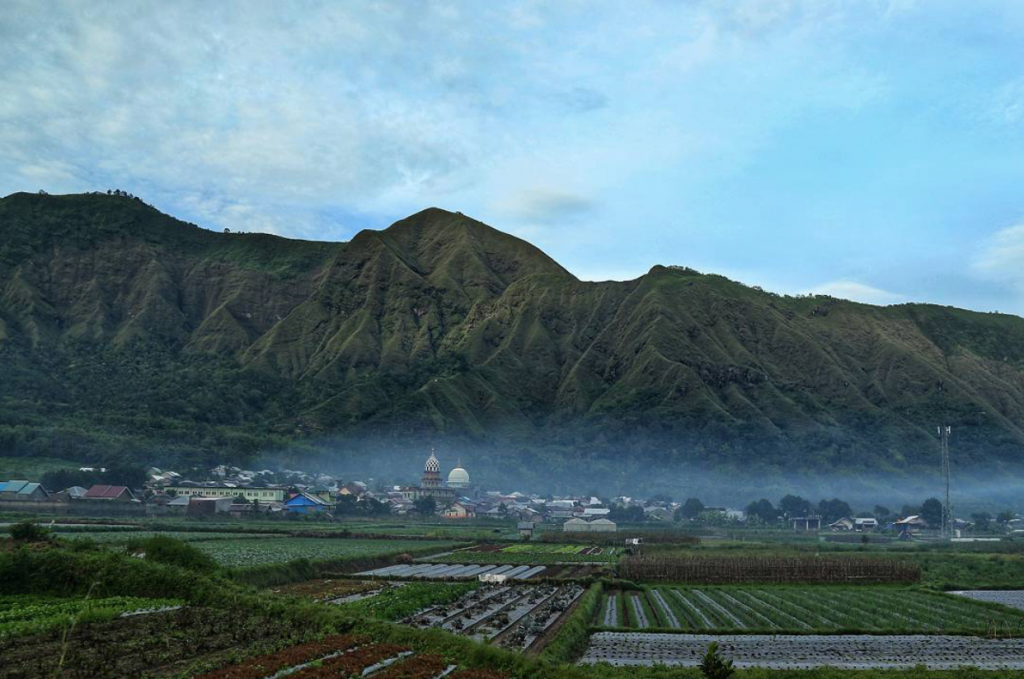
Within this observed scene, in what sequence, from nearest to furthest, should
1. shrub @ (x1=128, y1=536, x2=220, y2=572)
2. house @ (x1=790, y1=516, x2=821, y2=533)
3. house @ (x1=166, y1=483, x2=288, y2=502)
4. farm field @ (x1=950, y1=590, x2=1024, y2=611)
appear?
shrub @ (x1=128, y1=536, x2=220, y2=572), farm field @ (x1=950, y1=590, x2=1024, y2=611), house @ (x1=166, y1=483, x2=288, y2=502), house @ (x1=790, y1=516, x2=821, y2=533)

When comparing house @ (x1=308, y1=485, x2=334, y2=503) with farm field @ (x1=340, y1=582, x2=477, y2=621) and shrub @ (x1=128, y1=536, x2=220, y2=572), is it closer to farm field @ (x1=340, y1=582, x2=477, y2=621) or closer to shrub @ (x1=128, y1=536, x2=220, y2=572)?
farm field @ (x1=340, y1=582, x2=477, y2=621)

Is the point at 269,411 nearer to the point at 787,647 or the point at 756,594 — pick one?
the point at 756,594

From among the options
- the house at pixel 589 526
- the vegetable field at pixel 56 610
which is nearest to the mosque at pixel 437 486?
the house at pixel 589 526

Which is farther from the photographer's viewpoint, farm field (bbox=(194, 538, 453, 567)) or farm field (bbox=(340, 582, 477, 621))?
farm field (bbox=(194, 538, 453, 567))

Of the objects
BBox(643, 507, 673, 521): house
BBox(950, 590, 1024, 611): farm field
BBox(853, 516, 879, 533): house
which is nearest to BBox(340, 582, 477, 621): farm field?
BBox(950, 590, 1024, 611): farm field

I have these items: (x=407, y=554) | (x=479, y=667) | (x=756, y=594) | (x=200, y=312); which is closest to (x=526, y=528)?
(x=407, y=554)

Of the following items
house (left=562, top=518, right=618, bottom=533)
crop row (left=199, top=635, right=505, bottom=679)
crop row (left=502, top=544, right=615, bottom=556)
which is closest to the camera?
crop row (left=199, top=635, right=505, bottom=679)

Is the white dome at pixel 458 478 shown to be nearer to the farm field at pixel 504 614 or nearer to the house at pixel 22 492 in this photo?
the house at pixel 22 492

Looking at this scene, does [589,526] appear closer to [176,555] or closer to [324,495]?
[324,495]
